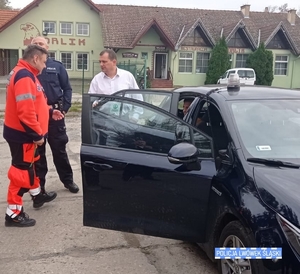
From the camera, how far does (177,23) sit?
33.0m

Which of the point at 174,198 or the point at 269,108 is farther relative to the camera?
the point at 269,108

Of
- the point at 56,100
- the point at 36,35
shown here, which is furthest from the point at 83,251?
the point at 36,35

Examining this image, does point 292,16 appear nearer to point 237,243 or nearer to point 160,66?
point 160,66

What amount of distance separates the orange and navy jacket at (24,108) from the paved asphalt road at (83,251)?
3.19ft

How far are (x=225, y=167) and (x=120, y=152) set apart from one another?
2.97 feet

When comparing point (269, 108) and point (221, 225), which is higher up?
point (269, 108)

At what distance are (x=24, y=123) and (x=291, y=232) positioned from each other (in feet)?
8.54

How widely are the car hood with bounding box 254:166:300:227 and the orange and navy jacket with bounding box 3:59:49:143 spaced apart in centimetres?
218

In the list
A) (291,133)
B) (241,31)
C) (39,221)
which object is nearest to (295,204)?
(291,133)

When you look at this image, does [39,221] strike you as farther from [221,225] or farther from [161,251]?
[221,225]

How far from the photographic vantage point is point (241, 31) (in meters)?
32.0

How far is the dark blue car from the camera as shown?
2531 mm

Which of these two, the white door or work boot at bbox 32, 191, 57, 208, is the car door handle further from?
the white door

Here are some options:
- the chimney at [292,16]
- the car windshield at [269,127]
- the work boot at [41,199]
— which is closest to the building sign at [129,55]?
the chimney at [292,16]
